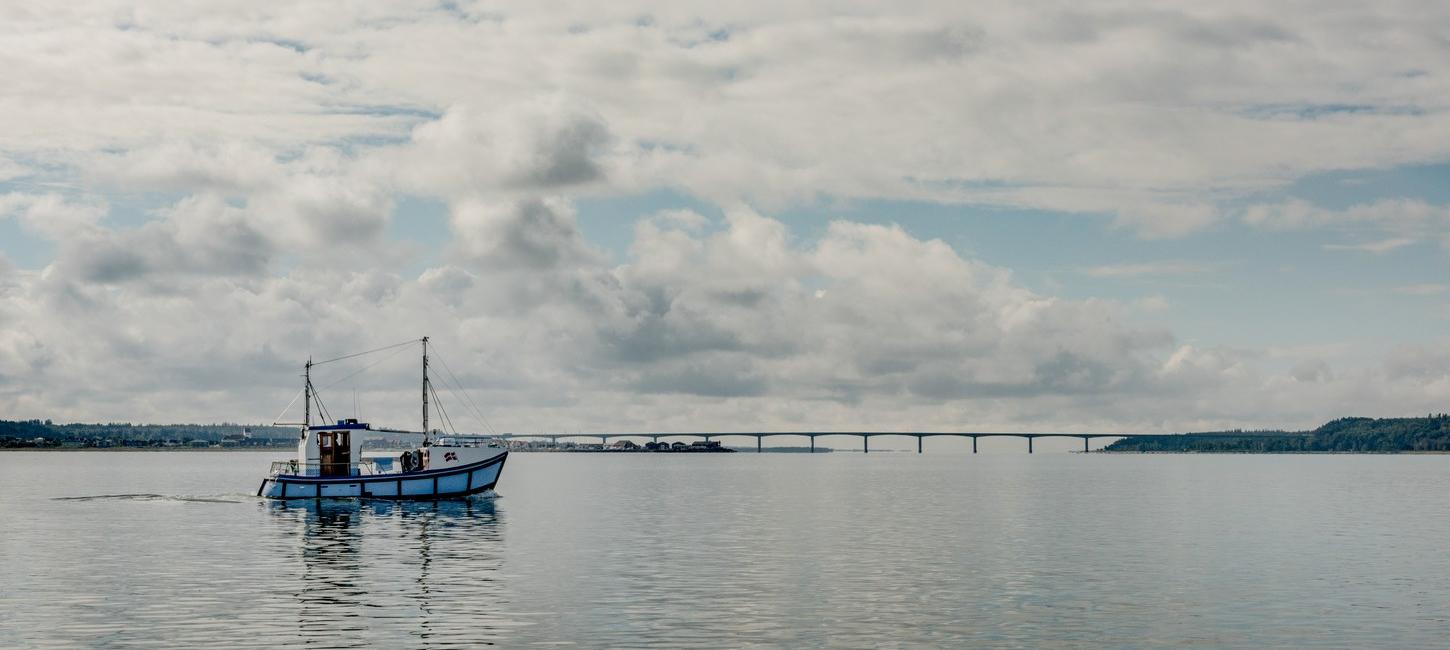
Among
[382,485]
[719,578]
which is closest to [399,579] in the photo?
[719,578]

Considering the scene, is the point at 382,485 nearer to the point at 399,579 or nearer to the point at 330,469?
the point at 330,469

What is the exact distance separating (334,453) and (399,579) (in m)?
66.7

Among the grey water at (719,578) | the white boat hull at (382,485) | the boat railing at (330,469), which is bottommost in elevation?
the grey water at (719,578)

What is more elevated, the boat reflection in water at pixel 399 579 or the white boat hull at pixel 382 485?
the white boat hull at pixel 382 485

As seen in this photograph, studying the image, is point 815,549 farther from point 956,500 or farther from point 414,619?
point 956,500

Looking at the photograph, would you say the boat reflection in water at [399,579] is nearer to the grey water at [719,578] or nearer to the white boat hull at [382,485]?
the grey water at [719,578]

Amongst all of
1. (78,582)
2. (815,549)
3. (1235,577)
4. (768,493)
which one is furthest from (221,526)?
(768,493)

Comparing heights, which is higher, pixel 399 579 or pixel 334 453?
pixel 334 453

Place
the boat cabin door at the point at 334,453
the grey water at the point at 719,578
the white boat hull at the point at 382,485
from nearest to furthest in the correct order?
the grey water at the point at 719,578
the white boat hull at the point at 382,485
the boat cabin door at the point at 334,453

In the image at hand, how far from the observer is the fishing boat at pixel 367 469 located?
12325cm

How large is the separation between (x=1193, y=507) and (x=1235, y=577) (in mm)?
71628

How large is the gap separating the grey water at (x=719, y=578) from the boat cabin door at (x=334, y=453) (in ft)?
18.5

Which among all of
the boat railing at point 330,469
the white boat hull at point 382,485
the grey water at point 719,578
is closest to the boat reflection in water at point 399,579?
the grey water at point 719,578

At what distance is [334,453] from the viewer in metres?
124
